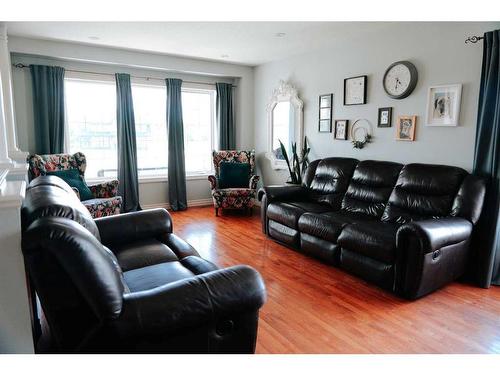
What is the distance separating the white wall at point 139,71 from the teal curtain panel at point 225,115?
5.5 inches

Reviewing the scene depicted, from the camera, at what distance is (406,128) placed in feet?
11.8

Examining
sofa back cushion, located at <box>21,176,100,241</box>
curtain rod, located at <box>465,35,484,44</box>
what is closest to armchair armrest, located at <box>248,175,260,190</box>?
curtain rod, located at <box>465,35,484,44</box>

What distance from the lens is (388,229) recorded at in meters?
2.87

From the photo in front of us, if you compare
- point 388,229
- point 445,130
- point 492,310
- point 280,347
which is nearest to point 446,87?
point 445,130

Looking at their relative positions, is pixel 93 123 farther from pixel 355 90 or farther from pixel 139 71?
pixel 355 90

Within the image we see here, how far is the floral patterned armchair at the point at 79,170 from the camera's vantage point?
402 cm

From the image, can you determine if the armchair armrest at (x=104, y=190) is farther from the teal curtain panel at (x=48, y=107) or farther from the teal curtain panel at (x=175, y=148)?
the teal curtain panel at (x=175, y=148)

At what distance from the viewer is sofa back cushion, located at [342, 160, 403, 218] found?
3.45 m

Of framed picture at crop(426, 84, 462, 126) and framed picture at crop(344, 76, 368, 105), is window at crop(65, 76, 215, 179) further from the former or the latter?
framed picture at crop(426, 84, 462, 126)

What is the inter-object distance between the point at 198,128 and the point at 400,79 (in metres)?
3.49

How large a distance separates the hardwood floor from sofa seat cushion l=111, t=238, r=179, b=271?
82 cm

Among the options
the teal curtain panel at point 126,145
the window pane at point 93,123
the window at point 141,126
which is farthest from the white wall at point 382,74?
the window pane at point 93,123

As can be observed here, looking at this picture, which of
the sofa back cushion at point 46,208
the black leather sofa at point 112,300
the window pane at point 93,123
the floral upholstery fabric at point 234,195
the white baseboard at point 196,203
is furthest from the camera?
the white baseboard at point 196,203

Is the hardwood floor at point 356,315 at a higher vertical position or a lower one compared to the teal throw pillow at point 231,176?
lower
